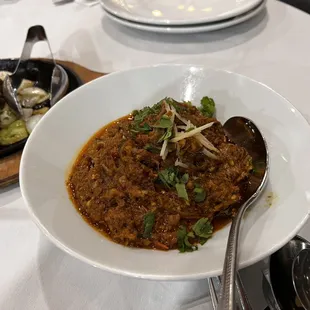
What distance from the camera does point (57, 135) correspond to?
61.9 inches

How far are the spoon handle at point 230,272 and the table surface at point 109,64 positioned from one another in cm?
26

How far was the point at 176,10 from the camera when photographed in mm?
2590

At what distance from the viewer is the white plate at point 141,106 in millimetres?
1124

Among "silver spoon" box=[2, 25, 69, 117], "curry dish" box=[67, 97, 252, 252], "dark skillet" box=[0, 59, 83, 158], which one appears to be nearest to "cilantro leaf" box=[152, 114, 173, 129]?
"curry dish" box=[67, 97, 252, 252]

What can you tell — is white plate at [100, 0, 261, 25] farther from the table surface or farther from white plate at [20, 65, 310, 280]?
white plate at [20, 65, 310, 280]

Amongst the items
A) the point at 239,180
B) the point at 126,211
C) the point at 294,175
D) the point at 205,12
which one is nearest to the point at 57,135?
the point at 126,211

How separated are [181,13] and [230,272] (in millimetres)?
2026

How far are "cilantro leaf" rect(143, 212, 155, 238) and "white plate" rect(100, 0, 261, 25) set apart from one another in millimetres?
1504

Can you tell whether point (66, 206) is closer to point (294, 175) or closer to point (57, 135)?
point (57, 135)

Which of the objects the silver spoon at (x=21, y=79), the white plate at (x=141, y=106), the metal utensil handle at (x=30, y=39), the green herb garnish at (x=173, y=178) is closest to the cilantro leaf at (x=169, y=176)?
the green herb garnish at (x=173, y=178)

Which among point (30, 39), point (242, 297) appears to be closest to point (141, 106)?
point (30, 39)

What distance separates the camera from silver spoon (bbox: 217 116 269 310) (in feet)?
3.16

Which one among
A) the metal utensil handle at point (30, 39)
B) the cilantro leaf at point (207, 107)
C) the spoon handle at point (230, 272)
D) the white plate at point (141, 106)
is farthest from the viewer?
the metal utensil handle at point (30, 39)

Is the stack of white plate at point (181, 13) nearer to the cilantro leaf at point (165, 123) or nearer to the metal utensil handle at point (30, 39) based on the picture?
the metal utensil handle at point (30, 39)
